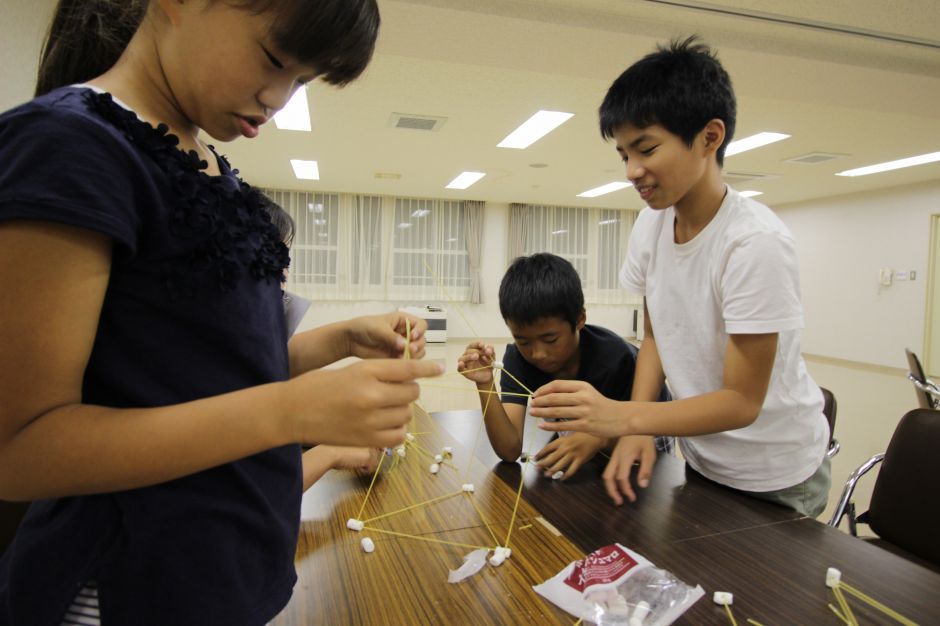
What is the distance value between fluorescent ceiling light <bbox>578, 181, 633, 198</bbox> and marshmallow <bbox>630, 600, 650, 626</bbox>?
762 cm

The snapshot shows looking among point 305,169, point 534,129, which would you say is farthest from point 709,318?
point 305,169

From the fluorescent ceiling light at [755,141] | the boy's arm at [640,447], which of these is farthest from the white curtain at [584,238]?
the boy's arm at [640,447]

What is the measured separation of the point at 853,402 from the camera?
535 cm

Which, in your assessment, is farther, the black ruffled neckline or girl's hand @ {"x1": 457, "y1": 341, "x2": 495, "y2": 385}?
girl's hand @ {"x1": 457, "y1": 341, "x2": 495, "y2": 385}

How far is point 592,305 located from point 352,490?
9.57 meters

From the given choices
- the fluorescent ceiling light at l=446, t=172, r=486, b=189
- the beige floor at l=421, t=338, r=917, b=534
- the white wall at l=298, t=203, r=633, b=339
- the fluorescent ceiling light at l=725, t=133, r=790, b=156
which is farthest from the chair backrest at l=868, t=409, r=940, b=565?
the white wall at l=298, t=203, r=633, b=339

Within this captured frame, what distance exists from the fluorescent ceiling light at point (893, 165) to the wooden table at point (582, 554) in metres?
7.23

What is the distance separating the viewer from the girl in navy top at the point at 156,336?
15.5 inches

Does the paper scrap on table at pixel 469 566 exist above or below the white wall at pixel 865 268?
below

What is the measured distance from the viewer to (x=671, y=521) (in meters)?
1.08

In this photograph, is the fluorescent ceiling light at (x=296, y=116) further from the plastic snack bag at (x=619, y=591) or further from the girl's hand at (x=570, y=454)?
the plastic snack bag at (x=619, y=591)

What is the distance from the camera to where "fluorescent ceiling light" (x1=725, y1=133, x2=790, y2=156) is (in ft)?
17.1

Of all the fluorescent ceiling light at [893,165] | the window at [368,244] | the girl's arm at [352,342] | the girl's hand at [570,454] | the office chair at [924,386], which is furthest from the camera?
the window at [368,244]

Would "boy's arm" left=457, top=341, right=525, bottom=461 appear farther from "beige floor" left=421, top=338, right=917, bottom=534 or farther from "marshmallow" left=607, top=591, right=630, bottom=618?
"marshmallow" left=607, top=591, right=630, bottom=618
